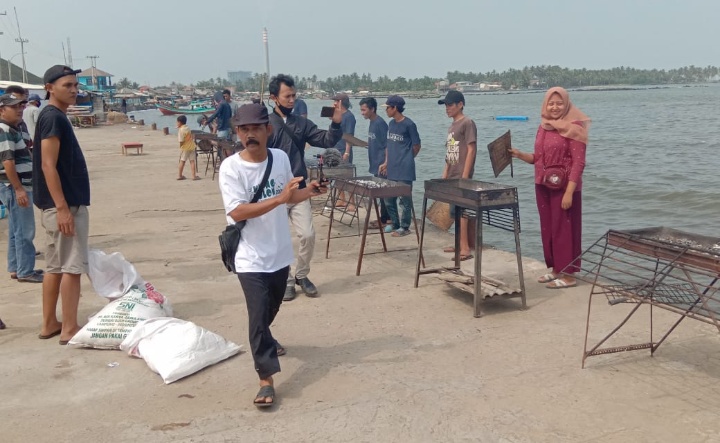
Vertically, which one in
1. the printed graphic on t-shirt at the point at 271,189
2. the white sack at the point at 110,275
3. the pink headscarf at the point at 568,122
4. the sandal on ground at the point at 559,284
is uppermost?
the pink headscarf at the point at 568,122

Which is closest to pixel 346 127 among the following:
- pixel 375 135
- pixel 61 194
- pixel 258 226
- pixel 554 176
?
pixel 375 135

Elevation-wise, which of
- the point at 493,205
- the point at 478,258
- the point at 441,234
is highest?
the point at 493,205

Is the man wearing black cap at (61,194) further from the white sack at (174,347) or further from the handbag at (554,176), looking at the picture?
the handbag at (554,176)

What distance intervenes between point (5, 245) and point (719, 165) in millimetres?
20173

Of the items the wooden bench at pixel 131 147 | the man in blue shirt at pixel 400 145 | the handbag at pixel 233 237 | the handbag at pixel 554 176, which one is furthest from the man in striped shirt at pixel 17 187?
the wooden bench at pixel 131 147

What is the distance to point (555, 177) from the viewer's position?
→ 5.98m

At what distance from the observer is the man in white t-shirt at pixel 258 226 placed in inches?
147

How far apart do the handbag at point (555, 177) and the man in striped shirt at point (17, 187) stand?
16.0 feet

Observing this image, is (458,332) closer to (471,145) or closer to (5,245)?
(471,145)

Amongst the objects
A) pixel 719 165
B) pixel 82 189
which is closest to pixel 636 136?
pixel 719 165

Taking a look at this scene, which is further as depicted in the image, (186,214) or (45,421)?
(186,214)

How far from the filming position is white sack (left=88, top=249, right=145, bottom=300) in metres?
5.09

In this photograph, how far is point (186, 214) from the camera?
34.3 feet

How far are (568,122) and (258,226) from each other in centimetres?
338
